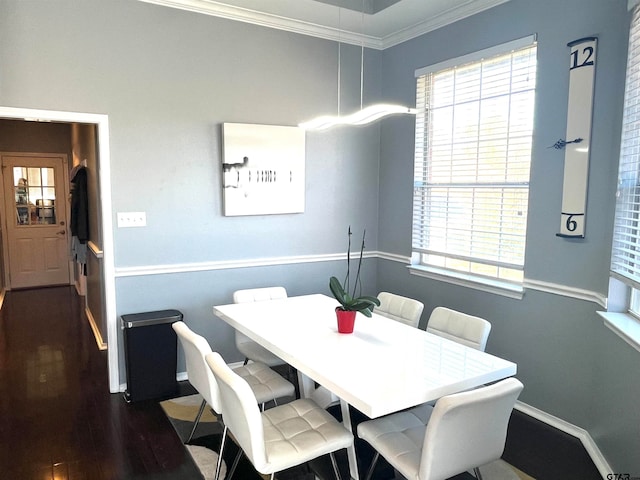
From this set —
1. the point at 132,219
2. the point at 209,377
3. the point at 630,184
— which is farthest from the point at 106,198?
the point at 630,184

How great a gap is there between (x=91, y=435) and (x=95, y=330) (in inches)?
92.2

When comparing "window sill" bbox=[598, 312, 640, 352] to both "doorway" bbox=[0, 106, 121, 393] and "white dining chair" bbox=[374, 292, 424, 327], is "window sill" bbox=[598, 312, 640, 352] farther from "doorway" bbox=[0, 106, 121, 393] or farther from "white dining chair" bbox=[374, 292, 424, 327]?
"doorway" bbox=[0, 106, 121, 393]

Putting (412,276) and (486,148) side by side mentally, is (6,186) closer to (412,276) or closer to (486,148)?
(412,276)

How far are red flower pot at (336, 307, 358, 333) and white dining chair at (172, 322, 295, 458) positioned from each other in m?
0.48

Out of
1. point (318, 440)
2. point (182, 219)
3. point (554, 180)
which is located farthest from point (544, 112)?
point (182, 219)

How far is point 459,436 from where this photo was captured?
190 centimetres

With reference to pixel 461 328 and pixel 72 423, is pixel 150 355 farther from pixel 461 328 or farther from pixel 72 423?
pixel 461 328

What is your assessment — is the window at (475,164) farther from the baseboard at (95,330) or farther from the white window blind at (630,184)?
the baseboard at (95,330)

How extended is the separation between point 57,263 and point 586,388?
7.44 metres

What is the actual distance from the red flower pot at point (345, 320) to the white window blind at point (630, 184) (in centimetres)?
148

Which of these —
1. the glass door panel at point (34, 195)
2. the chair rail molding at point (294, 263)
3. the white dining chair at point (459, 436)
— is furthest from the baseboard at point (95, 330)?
the white dining chair at point (459, 436)

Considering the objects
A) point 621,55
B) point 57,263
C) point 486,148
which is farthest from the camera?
point 57,263

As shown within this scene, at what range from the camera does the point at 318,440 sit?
7.20 ft

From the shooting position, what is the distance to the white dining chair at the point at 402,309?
322cm
